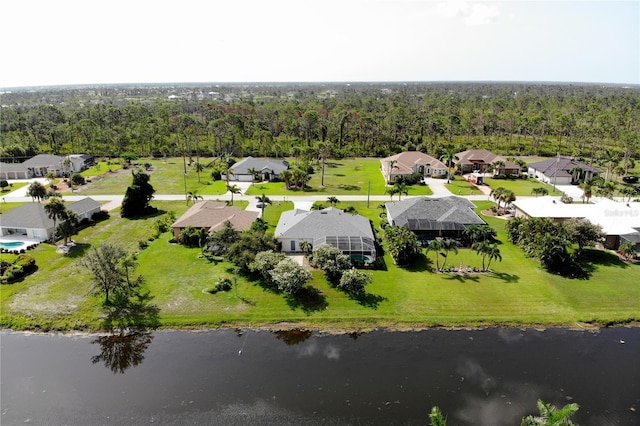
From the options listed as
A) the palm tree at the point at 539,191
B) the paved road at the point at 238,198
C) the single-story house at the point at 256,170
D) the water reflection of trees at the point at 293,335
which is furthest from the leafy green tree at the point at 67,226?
the palm tree at the point at 539,191

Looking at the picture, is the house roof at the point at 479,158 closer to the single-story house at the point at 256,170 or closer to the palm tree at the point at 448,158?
the palm tree at the point at 448,158

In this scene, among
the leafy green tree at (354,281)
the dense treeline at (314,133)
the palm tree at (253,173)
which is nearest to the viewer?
the leafy green tree at (354,281)

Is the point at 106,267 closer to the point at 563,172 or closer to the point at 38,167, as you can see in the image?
the point at 38,167

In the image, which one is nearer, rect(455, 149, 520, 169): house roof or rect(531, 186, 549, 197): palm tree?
rect(531, 186, 549, 197): palm tree

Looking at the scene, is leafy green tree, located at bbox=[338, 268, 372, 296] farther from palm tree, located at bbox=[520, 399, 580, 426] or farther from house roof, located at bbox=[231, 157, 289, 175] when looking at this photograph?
house roof, located at bbox=[231, 157, 289, 175]

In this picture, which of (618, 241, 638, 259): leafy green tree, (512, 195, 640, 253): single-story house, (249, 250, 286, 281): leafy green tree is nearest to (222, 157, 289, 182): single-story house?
(249, 250, 286, 281): leafy green tree

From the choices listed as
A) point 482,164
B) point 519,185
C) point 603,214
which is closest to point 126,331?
point 603,214
